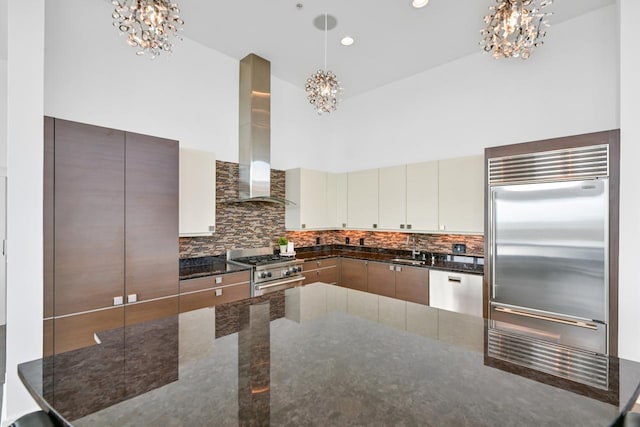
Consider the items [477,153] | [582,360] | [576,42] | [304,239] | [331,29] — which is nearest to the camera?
[582,360]

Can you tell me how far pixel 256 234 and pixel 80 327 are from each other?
7.18ft

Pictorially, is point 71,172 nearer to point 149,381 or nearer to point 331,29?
point 149,381

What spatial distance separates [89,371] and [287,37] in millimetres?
3526

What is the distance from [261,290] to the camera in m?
3.33

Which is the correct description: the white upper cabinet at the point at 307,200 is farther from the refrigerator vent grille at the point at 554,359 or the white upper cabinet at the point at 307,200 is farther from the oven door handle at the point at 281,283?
the refrigerator vent grille at the point at 554,359

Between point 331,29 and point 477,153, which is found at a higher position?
point 331,29

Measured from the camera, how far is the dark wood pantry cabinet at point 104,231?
209 cm

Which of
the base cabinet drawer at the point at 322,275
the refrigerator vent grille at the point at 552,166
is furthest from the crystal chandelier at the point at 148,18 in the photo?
the base cabinet drawer at the point at 322,275

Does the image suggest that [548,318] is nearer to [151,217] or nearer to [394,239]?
[394,239]

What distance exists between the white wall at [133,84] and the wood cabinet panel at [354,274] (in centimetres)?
191

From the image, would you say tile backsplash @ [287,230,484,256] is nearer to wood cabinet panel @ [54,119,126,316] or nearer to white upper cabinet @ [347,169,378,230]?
white upper cabinet @ [347,169,378,230]

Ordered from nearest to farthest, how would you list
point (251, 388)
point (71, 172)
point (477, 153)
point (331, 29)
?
point (251, 388), point (71, 172), point (331, 29), point (477, 153)

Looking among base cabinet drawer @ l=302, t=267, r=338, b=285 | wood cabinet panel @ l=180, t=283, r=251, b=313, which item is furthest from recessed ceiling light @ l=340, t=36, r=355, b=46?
wood cabinet panel @ l=180, t=283, r=251, b=313

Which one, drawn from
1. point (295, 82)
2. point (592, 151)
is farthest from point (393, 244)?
point (295, 82)
